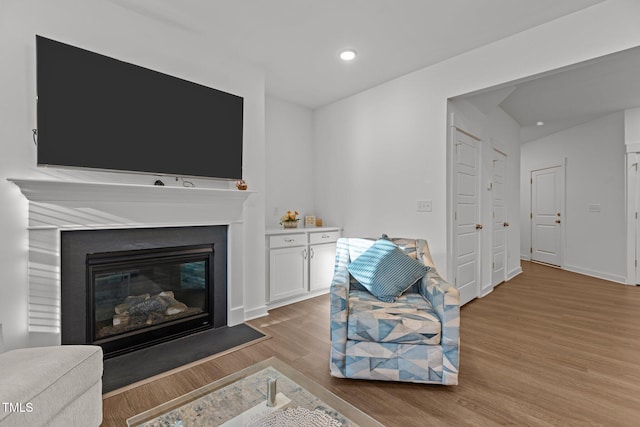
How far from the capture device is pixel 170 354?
2.31 metres

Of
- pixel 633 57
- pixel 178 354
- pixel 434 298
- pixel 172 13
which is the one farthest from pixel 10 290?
pixel 633 57

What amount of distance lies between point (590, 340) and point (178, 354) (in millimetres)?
3367

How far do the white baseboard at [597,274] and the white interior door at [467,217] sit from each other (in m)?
2.81

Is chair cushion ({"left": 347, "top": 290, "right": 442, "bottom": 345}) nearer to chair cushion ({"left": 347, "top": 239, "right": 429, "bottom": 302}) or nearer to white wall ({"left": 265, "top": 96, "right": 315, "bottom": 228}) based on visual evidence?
chair cushion ({"left": 347, "top": 239, "right": 429, "bottom": 302})

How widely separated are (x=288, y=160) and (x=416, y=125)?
1735mm

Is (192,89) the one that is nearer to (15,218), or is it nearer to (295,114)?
(15,218)

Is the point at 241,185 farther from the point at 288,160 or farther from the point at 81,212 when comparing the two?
the point at 288,160

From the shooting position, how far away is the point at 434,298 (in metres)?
2.04

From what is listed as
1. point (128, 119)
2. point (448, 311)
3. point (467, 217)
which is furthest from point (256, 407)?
point (467, 217)

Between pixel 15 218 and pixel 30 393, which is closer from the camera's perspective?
pixel 30 393

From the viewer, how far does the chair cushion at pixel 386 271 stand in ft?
7.42

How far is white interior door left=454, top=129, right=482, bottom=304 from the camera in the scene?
3.27 m

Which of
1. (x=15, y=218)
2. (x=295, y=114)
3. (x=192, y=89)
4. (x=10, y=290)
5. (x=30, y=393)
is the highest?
(x=295, y=114)

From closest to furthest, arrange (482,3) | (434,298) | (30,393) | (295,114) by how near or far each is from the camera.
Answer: (30,393), (434,298), (482,3), (295,114)
